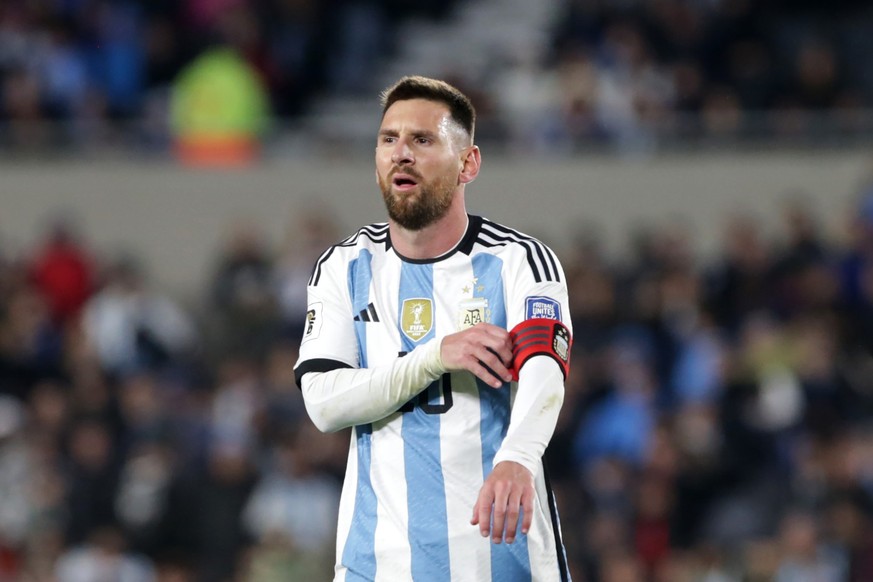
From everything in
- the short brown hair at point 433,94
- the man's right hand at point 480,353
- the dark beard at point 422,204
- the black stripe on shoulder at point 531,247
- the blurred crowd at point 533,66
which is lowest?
the man's right hand at point 480,353

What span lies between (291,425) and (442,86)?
7124 millimetres

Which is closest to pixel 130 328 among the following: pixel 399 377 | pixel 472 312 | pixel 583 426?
pixel 583 426

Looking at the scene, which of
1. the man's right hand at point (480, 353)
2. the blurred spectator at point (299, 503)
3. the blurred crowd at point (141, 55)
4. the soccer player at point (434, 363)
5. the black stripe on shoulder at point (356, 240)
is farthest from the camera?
the blurred crowd at point (141, 55)

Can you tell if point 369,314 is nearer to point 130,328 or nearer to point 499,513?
point 499,513

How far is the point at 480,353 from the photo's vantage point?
14.8 ft

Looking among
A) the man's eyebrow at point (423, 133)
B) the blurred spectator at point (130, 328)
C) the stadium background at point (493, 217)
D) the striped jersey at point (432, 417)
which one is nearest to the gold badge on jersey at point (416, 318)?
the striped jersey at point (432, 417)

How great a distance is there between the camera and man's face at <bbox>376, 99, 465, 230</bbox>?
15.7 feet

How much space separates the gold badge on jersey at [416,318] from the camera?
486 cm

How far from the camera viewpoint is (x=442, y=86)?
4.87 m

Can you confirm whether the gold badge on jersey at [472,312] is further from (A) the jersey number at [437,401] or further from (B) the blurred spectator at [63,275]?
(B) the blurred spectator at [63,275]

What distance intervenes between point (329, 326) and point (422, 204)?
48 cm

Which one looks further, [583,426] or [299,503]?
[583,426]

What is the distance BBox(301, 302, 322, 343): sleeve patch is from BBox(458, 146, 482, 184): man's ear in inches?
23.5

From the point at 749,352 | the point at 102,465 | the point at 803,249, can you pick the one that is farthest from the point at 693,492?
the point at 102,465
